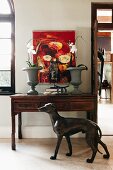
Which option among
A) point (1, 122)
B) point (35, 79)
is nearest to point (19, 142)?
point (1, 122)

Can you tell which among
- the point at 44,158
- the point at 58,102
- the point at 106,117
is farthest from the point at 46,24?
the point at 106,117

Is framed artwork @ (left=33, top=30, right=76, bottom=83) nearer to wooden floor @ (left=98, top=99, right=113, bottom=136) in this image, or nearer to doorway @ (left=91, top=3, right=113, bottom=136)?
doorway @ (left=91, top=3, right=113, bottom=136)

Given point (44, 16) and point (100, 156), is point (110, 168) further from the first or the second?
point (44, 16)

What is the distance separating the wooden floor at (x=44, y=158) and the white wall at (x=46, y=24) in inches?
22.3

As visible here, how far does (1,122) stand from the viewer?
4.67 m

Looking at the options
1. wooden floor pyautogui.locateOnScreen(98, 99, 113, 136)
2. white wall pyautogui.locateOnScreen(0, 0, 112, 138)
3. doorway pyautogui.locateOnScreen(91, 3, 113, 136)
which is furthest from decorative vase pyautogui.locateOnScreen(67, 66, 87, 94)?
wooden floor pyautogui.locateOnScreen(98, 99, 113, 136)

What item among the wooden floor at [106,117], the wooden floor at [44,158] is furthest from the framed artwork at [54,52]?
the wooden floor at [106,117]

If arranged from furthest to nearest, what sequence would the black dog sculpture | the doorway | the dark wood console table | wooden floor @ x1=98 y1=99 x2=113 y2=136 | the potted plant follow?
1. wooden floor @ x1=98 y1=99 x2=113 y2=136
2. the doorway
3. the potted plant
4. the dark wood console table
5. the black dog sculpture

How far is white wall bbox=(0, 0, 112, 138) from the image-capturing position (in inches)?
182

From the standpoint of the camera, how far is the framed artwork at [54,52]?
4.57 meters

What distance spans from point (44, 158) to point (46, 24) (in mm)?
2360

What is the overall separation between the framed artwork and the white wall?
125 mm

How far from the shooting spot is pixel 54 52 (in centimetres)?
458

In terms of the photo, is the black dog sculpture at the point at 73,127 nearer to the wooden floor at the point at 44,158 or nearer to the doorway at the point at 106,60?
the wooden floor at the point at 44,158
